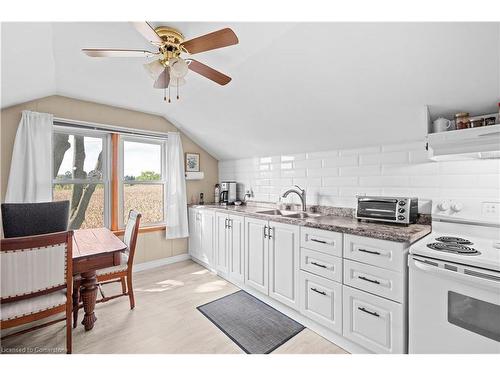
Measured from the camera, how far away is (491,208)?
1569 mm

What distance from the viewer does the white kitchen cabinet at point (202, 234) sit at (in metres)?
3.18

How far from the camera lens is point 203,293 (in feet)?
8.60

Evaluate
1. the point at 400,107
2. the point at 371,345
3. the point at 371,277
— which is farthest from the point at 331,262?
the point at 400,107

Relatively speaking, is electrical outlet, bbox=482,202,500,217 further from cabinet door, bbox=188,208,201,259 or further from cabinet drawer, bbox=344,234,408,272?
cabinet door, bbox=188,208,201,259

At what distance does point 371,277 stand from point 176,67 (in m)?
1.91

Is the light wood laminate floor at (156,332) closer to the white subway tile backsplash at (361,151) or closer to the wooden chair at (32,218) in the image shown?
the wooden chair at (32,218)

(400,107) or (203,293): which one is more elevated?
(400,107)

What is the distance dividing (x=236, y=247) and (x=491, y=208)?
7.31 ft

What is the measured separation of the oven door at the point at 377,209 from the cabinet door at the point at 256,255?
0.91m

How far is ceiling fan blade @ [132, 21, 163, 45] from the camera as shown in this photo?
46.1 inches

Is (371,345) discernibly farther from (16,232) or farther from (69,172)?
(69,172)

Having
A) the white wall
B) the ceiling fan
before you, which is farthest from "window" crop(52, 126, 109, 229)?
the white wall

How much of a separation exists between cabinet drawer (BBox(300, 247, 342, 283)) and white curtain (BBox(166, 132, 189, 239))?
2.17 m

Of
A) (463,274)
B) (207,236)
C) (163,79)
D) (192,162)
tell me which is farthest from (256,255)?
(192,162)
